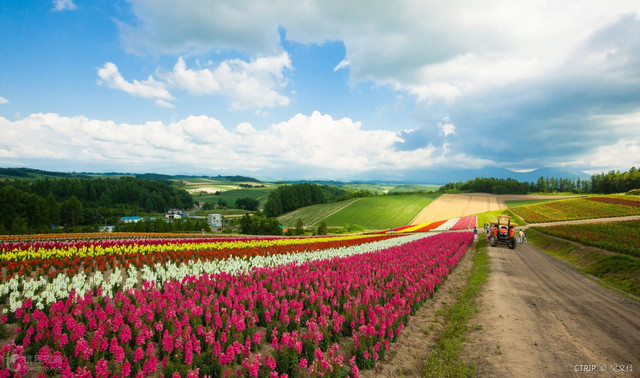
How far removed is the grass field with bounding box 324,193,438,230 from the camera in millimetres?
79312

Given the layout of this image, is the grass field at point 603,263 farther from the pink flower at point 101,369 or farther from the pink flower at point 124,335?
the pink flower at point 101,369

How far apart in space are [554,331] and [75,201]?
110 meters

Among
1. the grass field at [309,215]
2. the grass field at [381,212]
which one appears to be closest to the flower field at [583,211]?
the grass field at [381,212]

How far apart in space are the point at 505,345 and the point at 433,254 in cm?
1268

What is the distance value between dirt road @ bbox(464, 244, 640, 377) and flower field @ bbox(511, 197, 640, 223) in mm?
52547

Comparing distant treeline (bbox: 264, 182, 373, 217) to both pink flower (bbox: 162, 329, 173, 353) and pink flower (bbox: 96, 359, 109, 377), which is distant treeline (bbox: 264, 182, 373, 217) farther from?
pink flower (bbox: 96, 359, 109, 377)

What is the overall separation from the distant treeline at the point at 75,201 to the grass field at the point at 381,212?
227 feet

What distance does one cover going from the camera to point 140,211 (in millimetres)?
138250

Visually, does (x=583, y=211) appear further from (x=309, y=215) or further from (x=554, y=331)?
(x=309, y=215)

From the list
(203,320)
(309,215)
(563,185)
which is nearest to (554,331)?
(203,320)

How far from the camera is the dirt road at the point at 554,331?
743 cm

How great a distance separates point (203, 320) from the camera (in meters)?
8.50

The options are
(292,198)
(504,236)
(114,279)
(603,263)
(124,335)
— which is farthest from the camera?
(292,198)

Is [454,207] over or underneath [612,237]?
underneath
